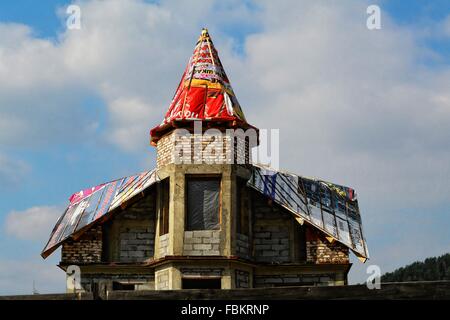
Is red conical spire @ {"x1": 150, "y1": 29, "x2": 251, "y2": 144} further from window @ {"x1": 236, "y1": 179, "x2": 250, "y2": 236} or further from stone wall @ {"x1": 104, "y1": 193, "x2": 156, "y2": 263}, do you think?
stone wall @ {"x1": 104, "y1": 193, "x2": 156, "y2": 263}

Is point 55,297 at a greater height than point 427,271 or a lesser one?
lesser

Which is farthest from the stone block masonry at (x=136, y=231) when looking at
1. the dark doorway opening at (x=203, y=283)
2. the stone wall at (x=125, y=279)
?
the dark doorway opening at (x=203, y=283)

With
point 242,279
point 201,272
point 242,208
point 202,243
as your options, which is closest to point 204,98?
point 242,208

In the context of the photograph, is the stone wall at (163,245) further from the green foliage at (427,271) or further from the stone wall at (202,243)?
the green foliage at (427,271)

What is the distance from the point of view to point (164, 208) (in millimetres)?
25453

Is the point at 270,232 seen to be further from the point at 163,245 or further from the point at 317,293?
the point at 317,293

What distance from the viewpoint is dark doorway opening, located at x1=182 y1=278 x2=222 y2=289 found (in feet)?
79.3

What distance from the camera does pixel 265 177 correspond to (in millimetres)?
26641

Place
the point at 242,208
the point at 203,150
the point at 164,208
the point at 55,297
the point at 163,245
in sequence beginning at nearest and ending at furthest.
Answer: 1. the point at 55,297
2. the point at 163,245
3. the point at 203,150
4. the point at 164,208
5. the point at 242,208

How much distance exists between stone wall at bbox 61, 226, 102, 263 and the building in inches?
1.3

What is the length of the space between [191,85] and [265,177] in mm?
3962

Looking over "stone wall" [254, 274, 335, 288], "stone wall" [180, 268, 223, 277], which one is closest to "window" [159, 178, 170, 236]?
"stone wall" [180, 268, 223, 277]

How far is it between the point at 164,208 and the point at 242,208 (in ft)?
8.31
